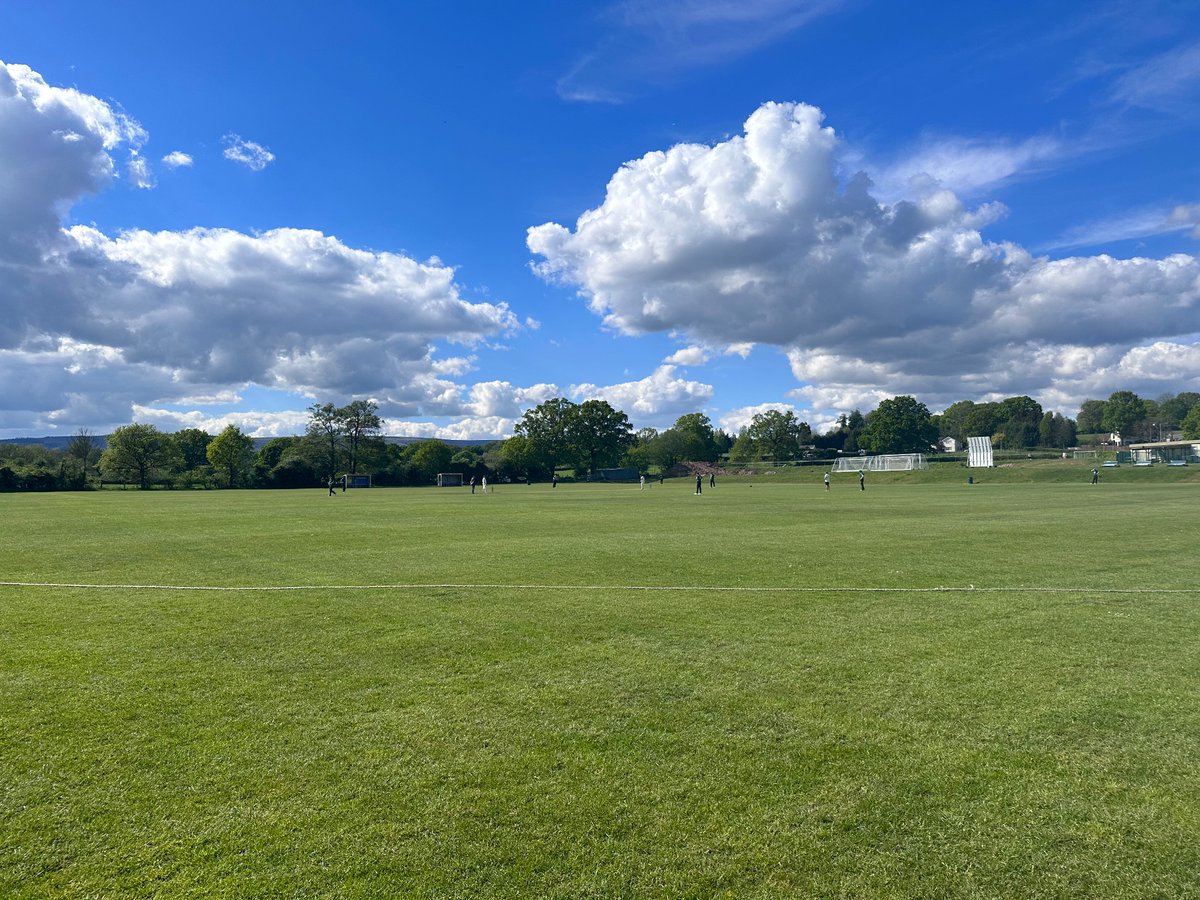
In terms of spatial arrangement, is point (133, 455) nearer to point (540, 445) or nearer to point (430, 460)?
point (430, 460)

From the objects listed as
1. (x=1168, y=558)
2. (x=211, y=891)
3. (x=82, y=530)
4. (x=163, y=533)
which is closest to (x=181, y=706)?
(x=211, y=891)

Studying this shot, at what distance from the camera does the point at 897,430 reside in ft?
487

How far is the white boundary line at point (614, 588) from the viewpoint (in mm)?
11148

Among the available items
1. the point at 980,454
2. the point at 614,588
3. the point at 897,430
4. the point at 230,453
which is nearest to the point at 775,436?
the point at 897,430

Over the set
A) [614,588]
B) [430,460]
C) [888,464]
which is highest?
[430,460]

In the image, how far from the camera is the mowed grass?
3689 mm

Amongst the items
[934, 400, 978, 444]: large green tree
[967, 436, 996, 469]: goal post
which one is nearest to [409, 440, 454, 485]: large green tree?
[967, 436, 996, 469]: goal post

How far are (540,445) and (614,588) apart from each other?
388 ft

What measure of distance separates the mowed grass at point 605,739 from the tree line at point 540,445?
327 ft

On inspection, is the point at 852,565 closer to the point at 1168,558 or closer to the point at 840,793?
the point at 1168,558

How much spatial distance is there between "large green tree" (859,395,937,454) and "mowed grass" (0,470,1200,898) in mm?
146027

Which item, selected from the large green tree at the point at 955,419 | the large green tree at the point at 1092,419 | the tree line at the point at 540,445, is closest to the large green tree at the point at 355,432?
the tree line at the point at 540,445

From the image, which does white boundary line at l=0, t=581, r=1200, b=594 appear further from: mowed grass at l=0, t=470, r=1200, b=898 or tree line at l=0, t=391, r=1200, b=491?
tree line at l=0, t=391, r=1200, b=491

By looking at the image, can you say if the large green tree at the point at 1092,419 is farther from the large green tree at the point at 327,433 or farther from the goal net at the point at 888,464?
the large green tree at the point at 327,433
